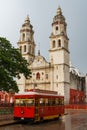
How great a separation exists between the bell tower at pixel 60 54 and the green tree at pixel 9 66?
30.3m

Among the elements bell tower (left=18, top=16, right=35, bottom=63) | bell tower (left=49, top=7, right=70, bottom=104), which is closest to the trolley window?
bell tower (left=49, top=7, right=70, bottom=104)

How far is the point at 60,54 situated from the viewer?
6362 cm

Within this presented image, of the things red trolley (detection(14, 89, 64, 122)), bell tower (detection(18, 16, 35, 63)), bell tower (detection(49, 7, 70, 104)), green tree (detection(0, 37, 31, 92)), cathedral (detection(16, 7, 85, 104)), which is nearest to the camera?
red trolley (detection(14, 89, 64, 122))

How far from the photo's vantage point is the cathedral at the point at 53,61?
206 feet

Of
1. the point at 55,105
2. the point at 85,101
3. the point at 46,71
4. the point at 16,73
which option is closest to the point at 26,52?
the point at 46,71

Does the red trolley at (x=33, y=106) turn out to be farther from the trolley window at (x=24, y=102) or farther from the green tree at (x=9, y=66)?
the green tree at (x=9, y=66)

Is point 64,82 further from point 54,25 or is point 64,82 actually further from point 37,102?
point 37,102

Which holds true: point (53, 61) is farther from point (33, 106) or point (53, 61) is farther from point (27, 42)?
point (33, 106)

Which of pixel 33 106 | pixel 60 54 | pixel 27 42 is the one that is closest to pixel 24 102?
pixel 33 106

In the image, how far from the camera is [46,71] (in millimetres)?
Answer: 66625

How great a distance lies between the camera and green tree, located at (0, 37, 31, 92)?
27.4 meters

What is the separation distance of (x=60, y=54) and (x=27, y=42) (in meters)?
11.9

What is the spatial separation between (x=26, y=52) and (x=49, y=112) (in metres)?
47.3

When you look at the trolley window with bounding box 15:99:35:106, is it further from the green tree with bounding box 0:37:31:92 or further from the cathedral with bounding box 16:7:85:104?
the cathedral with bounding box 16:7:85:104
